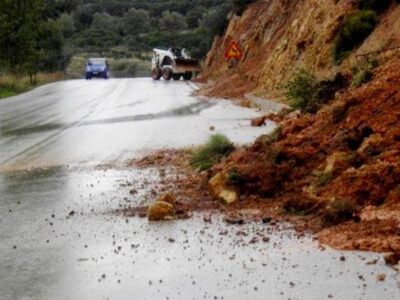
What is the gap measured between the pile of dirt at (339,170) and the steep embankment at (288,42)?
19.2 feet

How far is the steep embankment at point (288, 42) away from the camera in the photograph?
23188mm

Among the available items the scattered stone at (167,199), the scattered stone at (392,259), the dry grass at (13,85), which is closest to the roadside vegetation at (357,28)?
the scattered stone at (167,199)

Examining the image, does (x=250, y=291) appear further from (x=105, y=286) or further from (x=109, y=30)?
(x=109, y=30)

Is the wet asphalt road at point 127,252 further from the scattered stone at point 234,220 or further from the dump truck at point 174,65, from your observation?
the dump truck at point 174,65

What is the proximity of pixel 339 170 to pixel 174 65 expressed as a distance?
44.3 metres

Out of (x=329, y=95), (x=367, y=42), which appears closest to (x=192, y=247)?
(x=329, y=95)

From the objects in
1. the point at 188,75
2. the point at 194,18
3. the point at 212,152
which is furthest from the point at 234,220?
the point at 194,18

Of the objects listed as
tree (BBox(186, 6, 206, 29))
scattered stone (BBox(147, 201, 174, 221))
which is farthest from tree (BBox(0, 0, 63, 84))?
tree (BBox(186, 6, 206, 29))

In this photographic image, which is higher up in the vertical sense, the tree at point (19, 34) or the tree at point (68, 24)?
the tree at point (19, 34)

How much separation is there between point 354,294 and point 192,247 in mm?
2331

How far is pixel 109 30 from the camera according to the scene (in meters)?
132

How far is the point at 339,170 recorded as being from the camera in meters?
10.1

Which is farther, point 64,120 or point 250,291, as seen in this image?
point 64,120

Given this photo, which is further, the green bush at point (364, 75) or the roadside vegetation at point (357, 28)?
the roadside vegetation at point (357, 28)
